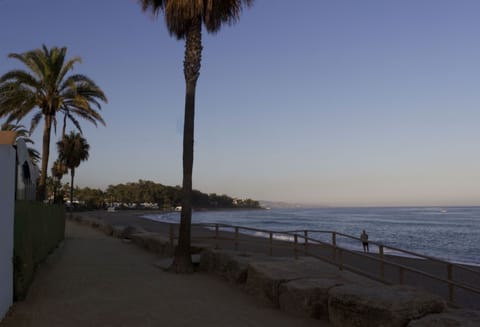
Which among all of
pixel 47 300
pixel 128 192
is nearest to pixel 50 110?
pixel 47 300

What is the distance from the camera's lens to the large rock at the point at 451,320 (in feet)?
15.2

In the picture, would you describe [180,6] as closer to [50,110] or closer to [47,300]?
[47,300]

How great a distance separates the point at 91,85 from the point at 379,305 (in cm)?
1986

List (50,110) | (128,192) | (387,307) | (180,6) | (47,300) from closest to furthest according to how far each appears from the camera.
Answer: (387,307), (47,300), (180,6), (50,110), (128,192)

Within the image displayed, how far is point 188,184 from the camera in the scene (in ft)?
39.2

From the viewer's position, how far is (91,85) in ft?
74.3

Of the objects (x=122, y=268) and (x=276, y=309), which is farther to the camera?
(x=122, y=268)

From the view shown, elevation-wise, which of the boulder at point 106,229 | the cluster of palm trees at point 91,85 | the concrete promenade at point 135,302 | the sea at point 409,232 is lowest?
the sea at point 409,232

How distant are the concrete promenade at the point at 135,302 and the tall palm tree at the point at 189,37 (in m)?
1.07

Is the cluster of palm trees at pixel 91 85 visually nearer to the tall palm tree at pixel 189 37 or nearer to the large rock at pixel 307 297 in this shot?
the tall palm tree at pixel 189 37

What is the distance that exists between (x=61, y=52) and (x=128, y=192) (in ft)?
531

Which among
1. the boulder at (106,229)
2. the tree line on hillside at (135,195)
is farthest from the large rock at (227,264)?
the tree line on hillside at (135,195)

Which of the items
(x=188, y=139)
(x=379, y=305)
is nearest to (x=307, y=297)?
(x=379, y=305)

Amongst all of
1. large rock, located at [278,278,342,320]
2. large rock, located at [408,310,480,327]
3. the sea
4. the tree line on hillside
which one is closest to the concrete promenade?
large rock, located at [278,278,342,320]
